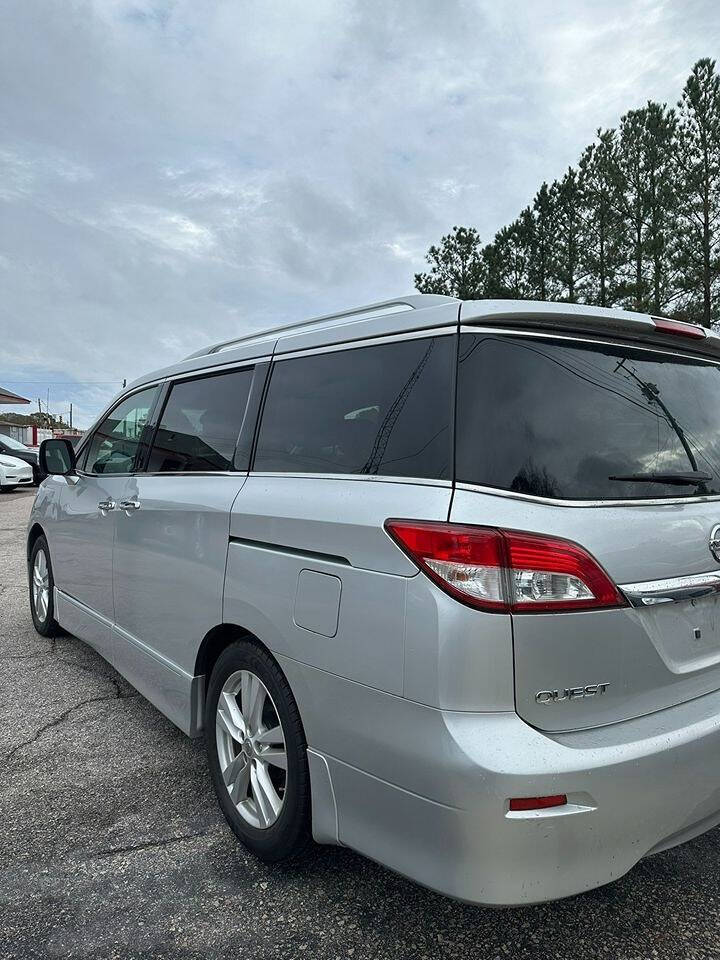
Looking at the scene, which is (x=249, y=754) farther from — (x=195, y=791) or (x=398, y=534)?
(x=398, y=534)

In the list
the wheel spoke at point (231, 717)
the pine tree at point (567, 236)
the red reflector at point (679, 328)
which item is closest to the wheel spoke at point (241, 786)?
the wheel spoke at point (231, 717)

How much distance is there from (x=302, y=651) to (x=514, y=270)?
2726 centimetres

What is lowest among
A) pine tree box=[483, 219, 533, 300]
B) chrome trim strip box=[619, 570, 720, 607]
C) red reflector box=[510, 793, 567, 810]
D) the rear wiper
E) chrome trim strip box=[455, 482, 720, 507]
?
red reflector box=[510, 793, 567, 810]

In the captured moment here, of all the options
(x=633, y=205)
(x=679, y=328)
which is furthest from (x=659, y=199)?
(x=679, y=328)

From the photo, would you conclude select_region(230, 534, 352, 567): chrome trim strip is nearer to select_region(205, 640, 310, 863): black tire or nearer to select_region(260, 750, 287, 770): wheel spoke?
select_region(205, 640, 310, 863): black tire

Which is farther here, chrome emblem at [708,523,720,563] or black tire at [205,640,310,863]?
black tire at [205,640,310,863]

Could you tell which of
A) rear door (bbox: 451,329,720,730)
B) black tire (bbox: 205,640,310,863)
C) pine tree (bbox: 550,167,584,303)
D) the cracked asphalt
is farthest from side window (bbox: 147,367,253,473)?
pine tree (bbox: 550,167,584,303)

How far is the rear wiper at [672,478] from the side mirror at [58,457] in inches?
140

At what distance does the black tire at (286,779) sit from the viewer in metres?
2.26

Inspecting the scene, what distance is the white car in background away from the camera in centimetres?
1908

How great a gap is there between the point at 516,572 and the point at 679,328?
1.09 metres

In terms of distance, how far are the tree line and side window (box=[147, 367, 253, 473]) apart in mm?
20053

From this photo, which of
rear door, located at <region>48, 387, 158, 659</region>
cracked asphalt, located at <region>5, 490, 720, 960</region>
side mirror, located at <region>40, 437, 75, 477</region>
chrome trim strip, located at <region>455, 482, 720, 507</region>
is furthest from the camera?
side mirror, located at <region>40, 437, 75, 477</region>

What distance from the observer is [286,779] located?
2.34 metres
